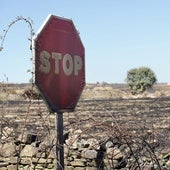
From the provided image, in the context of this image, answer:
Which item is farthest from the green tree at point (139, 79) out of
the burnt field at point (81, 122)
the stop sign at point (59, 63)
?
the stop sign at point (59, 63)

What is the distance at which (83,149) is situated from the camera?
8391 millimetres

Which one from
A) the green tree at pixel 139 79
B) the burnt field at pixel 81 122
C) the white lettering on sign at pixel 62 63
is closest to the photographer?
the white lettering on sign at pixel 62 63

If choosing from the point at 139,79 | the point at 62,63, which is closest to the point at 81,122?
the point at 62,63

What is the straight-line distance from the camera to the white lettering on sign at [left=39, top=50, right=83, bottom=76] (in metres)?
3.68

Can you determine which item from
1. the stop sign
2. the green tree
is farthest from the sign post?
the green tree

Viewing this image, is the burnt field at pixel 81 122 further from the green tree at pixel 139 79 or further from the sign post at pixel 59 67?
the green tree at pixel 139 79

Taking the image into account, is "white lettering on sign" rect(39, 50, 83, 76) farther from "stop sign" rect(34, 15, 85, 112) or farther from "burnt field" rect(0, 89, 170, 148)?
"burnt field" rect(0, 89, 170, 148)

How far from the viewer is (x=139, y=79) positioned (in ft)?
241

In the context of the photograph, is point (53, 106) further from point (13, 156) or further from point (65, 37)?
point (13, 156)

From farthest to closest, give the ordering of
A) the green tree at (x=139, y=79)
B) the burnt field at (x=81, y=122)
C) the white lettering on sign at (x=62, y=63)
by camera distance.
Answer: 1. the green tree at (x=139, y=79)
2. the burnt field at (x=81, y=122)
3. the white lettering on sign at (x=62, y=63)

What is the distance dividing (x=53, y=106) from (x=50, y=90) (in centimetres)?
12

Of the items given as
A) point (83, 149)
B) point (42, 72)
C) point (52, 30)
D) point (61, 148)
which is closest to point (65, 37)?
point (52, 30)

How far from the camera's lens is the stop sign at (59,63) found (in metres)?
3.69

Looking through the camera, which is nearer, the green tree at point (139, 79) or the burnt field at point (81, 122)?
the burnt field at point (81, 122)
